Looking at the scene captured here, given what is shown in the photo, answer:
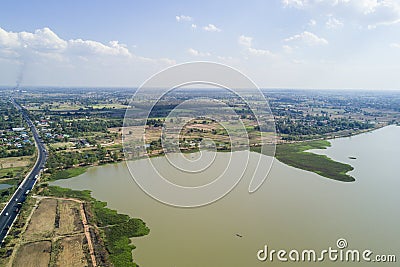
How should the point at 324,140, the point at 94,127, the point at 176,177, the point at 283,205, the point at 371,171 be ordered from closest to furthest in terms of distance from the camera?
1. the point at 283,205
2. the point at 176,177
3. the point at 371,171
4. the point at 324,140
5. the point at 94,127

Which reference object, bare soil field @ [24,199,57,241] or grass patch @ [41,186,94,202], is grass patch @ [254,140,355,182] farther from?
bare soil field @ [24,199,57,241]

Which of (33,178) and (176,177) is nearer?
(176,177)

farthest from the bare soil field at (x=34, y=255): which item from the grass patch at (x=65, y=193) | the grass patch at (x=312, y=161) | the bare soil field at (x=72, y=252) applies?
the grass patch at (x=312, y=161)

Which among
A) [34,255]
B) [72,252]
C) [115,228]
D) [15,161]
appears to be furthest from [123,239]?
[15,161]

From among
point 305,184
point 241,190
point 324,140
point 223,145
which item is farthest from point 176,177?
point 324,140

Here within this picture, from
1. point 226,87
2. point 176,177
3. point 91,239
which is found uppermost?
point 226,87

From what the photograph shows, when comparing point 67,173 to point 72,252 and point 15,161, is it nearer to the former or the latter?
point 15,161

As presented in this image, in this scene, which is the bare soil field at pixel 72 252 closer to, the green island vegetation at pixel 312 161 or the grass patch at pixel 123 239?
Result: the grass patch at pixel 123 239

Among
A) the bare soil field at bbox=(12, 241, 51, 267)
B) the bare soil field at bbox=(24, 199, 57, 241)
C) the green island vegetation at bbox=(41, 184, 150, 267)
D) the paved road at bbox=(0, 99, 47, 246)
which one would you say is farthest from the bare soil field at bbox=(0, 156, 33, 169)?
the bare soil field at bbox=(12, 241, 51, 267)

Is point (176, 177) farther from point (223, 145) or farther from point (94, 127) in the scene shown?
point (94, 127)
